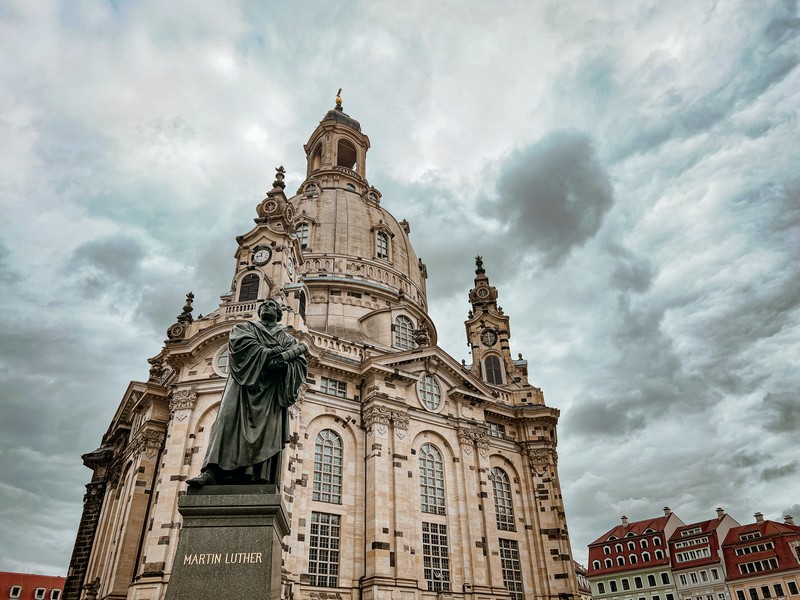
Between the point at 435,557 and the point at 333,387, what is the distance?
11957mm

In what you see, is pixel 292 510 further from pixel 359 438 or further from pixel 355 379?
pixel 355 379

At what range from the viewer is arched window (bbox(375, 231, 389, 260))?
5334cm

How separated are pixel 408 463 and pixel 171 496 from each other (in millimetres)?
13837

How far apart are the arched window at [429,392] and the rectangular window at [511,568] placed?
10.2 m

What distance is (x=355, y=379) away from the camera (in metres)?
37.7

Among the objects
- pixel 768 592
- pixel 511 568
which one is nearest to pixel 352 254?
pixel 511 568

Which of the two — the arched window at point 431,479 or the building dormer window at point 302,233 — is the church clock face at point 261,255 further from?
the arched window at point 431,479

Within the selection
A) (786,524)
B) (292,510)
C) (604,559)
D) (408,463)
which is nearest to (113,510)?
(292,510)

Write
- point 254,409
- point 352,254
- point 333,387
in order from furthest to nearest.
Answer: point 352,254 → point 333,387 → point 254,409

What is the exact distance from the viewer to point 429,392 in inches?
1575

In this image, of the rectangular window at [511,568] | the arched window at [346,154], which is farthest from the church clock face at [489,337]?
the arched window at [346,154]

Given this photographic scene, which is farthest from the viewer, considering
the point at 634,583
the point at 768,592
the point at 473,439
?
the point at 634,583

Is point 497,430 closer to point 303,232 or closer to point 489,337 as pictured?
point 489,337

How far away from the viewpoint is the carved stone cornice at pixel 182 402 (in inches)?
1260
